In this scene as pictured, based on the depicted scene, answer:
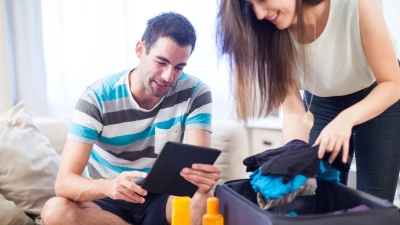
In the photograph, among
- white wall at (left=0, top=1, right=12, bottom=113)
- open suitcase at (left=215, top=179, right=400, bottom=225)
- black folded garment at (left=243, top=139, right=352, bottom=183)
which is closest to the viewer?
open suitcase at (left=215, top=179, right=400, bottom=225)

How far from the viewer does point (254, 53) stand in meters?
1.23

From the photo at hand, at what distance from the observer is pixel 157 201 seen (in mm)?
1664

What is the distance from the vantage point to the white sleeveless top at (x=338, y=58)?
1134 mm

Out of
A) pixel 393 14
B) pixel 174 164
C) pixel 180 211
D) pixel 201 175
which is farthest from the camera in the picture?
pixel 393 14

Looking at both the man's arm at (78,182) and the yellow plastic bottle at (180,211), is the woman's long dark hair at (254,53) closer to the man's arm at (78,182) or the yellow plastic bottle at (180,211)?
the yellow plastic bottle at (180,211)

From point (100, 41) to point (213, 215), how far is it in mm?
1719

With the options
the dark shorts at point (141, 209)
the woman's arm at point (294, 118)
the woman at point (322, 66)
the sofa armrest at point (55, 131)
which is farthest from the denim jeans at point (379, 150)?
the sofa armrest at point (55, 131)

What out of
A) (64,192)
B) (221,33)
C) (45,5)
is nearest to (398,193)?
(221,33)

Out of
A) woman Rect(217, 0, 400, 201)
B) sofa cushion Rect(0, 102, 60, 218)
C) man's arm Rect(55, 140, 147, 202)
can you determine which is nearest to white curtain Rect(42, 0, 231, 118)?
sofa cushion Rect(0, 102, 60, 218)

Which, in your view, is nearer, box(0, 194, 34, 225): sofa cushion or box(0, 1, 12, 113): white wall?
box(0, 194, 34, 225): sofa cushion

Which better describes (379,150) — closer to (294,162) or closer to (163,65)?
(294,162)

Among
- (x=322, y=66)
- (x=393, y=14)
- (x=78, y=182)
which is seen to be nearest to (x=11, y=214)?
(x=78, y=182)

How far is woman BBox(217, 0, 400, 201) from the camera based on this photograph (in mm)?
1088

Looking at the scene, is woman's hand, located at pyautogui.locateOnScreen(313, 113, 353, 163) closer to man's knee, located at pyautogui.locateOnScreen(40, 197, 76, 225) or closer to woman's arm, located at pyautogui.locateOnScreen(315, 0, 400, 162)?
woman's arm, located at pyautogui.locateOnScreen(315, 0, 400, 162)
